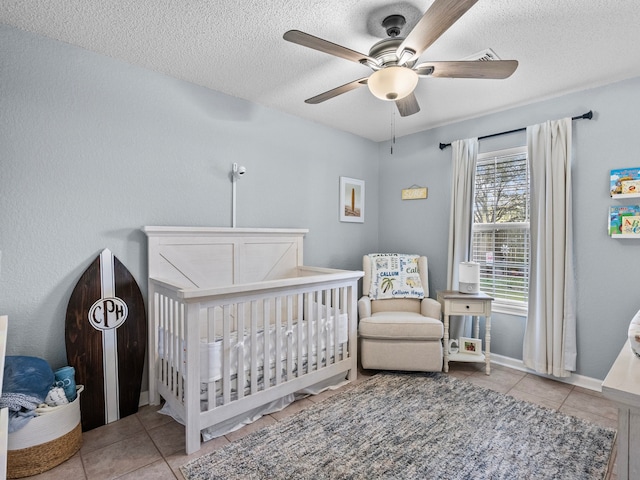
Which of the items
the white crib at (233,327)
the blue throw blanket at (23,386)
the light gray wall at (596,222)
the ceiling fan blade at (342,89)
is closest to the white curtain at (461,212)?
the light gray wall at (596,222)

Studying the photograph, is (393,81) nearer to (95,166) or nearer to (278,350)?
(278,350)

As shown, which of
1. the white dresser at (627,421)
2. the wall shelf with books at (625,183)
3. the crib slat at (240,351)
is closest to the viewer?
the white dresser at (627,421)

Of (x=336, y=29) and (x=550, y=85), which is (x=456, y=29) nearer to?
(x=336, y=29)

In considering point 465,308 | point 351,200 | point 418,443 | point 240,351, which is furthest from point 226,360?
point 351,200

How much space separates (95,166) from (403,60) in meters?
1.95

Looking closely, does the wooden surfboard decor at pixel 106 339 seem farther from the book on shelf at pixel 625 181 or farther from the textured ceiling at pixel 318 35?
the book on shelf at pixel 625 181

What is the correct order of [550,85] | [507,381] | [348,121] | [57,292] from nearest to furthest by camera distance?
1. [57,292]
2. [550,85]
3. [507,381]
4. [348,121]

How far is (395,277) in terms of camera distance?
3.27 m

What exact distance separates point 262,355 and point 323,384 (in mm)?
671

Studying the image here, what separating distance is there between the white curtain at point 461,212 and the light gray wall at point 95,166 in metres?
1.71

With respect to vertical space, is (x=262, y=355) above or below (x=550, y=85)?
below

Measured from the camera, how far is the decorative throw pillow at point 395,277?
126 inches

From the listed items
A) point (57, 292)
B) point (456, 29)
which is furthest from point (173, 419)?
point (456, 29)

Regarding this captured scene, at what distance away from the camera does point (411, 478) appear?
5.16 feet
